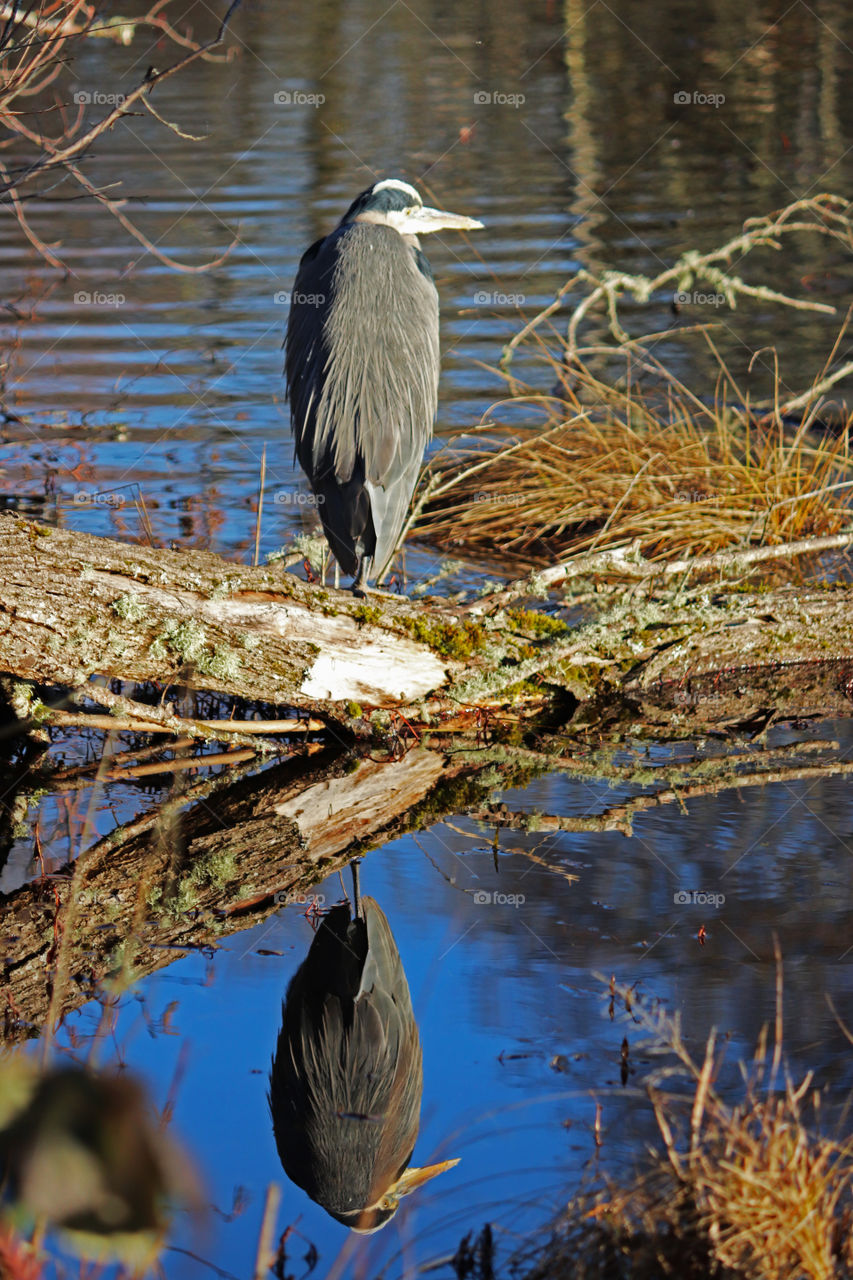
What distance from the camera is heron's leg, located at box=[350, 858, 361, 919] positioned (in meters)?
4.07

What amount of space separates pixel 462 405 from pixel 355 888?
6085 millimetres

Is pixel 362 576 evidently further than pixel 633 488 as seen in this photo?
No

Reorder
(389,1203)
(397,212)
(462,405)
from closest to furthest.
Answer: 1. (389,1203)
2. (397,212)
3. (462,405)

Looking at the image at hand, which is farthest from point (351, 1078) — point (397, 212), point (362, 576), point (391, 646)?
point (397, 212)

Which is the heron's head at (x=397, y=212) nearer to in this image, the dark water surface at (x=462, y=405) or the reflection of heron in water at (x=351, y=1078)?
the dark water surface at (x=462, y=405)

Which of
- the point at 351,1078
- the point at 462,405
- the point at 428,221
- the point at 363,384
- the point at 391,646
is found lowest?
the point at 351,1078

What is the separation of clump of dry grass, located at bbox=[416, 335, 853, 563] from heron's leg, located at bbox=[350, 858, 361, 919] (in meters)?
2.81

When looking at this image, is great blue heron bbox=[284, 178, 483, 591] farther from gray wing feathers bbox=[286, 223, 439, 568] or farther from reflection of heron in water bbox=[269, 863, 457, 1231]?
reflection of heron in water bbox=[269, 863, 457, 1231]

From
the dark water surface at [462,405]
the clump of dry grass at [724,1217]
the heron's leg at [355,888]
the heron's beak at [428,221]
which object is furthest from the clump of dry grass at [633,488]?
the clump of dry grass at [724,1217]

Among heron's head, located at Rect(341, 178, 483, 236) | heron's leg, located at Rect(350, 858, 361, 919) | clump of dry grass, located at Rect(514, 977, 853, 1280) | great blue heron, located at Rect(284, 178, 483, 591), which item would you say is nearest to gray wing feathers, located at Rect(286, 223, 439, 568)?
great blue heron, located at Rect(284, 178, 483, 591)

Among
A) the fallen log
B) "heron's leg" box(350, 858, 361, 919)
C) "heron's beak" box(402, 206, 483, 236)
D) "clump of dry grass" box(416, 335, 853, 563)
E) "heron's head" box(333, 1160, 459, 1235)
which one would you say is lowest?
"heron's head" box(333, 1160, 459, 1235)

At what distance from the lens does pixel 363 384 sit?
5223 millimetres

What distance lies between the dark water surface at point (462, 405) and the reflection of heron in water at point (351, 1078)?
2.0 inches

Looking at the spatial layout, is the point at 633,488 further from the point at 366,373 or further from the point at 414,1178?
the point at 414,1178
